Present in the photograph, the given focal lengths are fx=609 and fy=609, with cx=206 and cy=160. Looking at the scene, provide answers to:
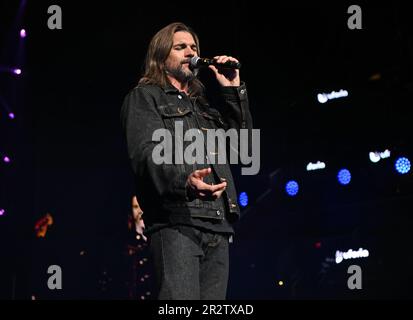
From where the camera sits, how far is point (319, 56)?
8039 millimetres

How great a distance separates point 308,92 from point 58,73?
11.3ft

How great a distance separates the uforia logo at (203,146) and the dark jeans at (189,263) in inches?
12.9

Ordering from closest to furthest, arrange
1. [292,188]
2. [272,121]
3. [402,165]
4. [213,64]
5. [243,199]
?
[213,64], [402,165], [292,188], [272,121], [243,199]

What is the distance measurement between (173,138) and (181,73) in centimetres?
47

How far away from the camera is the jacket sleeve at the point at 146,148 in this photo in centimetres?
251

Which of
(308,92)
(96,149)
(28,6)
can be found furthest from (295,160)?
(28,6)

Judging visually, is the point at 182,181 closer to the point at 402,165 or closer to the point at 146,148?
the point at 146,148

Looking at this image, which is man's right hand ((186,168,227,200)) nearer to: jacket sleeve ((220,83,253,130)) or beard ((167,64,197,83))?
jacket sleeve ((220,83,253,130))

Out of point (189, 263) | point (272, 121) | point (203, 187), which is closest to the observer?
point (203, 187)

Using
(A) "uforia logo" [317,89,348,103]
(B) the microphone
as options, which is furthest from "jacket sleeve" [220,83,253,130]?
(A) "uforia logo" [317,89,348,103]

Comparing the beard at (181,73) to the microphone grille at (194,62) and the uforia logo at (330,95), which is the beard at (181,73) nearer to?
the microphone grille at (194,62)

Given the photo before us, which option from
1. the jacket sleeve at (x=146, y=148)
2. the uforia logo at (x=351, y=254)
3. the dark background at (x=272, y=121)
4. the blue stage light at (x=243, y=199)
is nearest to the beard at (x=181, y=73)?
the jacket sleeve at (x=146, y=148)

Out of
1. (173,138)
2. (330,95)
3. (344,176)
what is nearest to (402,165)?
(344,176)

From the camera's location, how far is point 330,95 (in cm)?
813
